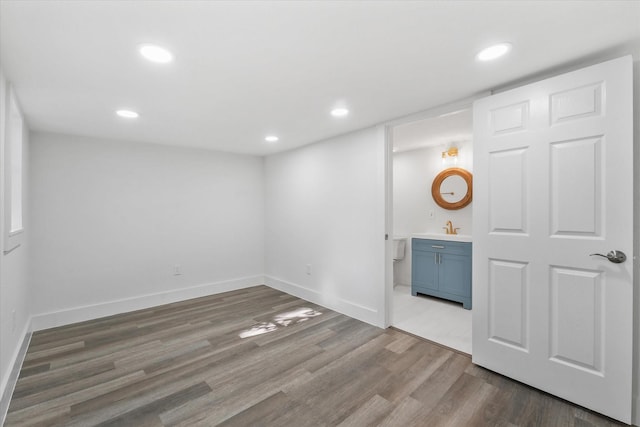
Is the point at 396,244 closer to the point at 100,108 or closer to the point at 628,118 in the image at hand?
the point at 628,118

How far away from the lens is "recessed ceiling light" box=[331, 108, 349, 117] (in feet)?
8.97

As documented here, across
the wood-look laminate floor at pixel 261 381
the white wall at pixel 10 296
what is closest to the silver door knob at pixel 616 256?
the wood-look laminate floor at pixel 261 381

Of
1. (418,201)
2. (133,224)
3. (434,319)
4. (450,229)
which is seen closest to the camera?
(434,319)

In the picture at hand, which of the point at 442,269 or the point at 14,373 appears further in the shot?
the point at 442,269

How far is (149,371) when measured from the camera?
238 cm

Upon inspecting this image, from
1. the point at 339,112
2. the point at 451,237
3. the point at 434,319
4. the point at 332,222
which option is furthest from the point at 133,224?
the point at 451,237

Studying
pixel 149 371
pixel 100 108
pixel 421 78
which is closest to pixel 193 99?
pixel 100 108

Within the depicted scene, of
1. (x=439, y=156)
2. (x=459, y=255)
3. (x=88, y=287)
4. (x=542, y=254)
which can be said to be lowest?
(x=88, y=287)

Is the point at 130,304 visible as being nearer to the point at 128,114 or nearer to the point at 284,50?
the point at 128,114

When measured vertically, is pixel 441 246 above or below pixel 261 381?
above

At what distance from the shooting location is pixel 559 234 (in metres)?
1.96

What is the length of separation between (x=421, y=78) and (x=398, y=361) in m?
2.27

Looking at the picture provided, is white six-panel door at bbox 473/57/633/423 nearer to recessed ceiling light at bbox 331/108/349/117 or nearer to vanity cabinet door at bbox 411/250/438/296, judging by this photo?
recessed ceiling light at bbox 331/108/349/117

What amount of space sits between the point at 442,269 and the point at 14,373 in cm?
454
